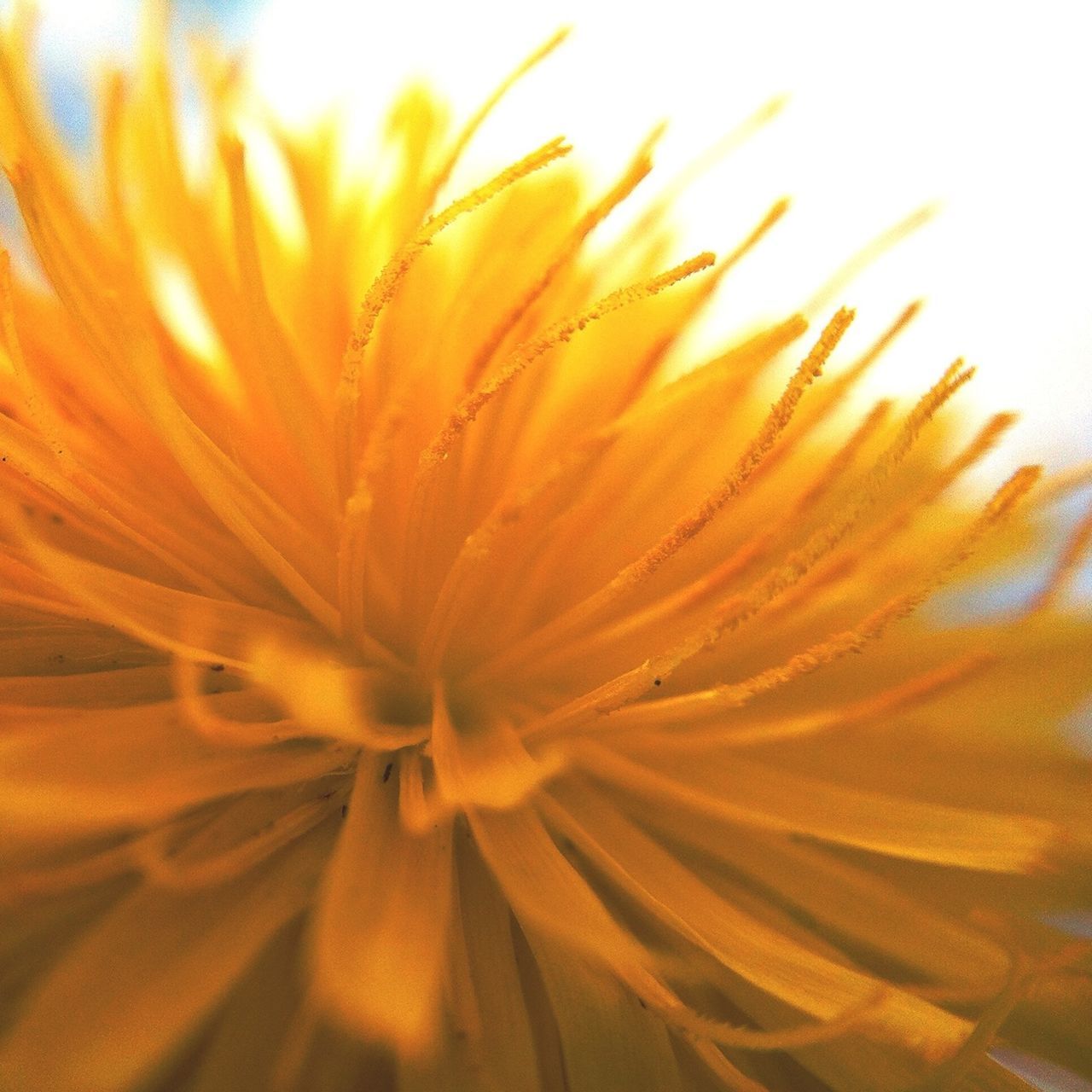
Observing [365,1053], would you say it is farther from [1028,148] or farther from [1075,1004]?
[1028,148]

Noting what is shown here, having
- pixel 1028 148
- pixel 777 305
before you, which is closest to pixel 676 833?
pixel 777 305

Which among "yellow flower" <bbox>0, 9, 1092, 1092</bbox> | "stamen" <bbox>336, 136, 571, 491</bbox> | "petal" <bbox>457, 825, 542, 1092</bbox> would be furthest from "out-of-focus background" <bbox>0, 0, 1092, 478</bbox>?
"petal" <bbox>457, 825, 542, 1092</bbox>

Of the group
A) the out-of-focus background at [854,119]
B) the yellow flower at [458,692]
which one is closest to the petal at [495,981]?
the yellow flower at [458,692]

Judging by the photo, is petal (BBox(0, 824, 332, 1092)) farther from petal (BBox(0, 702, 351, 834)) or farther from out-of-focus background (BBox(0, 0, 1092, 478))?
out-of-focus background (BBox(0, 0, 1092, 478))

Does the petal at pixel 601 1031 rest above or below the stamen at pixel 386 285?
below

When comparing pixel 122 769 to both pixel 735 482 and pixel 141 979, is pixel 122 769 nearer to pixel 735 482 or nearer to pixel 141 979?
pixel 141 979

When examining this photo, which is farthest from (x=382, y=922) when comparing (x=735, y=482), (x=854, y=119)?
(x=854, y=119)

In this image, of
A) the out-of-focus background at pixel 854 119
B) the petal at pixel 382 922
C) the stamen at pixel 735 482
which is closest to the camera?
the petal at pixel 382 922

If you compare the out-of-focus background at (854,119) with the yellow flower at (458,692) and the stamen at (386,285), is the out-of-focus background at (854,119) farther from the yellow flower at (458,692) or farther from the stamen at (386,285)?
the stamen at (386,285)

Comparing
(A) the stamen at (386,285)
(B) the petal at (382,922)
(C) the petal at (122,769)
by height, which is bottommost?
(B) the petal at (382,922)
